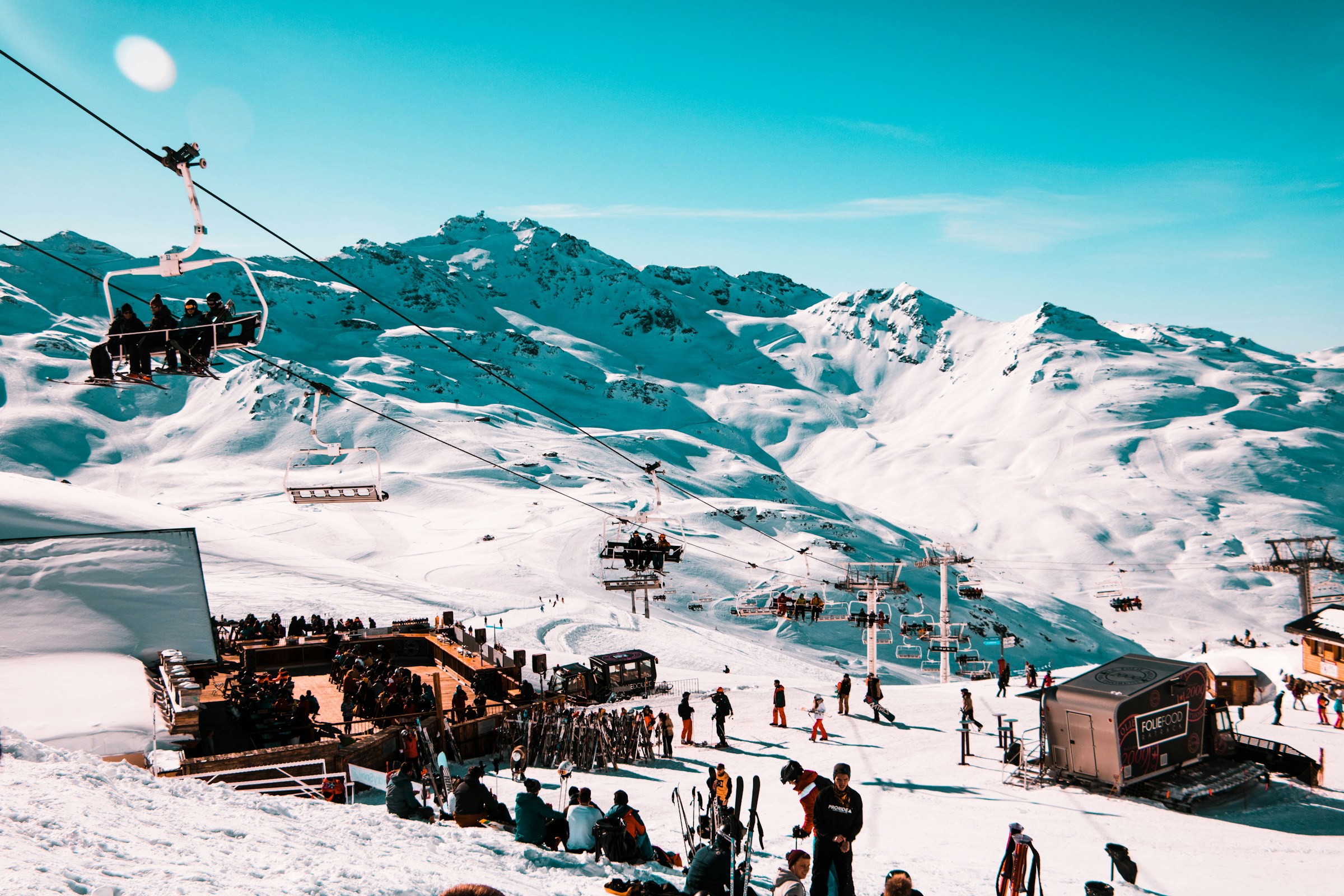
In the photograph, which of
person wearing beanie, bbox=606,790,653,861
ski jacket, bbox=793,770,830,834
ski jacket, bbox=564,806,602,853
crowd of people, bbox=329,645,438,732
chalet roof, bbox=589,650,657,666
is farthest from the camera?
chalet roof, bbox=589,650,657,666

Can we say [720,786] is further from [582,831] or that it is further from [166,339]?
[166,339]

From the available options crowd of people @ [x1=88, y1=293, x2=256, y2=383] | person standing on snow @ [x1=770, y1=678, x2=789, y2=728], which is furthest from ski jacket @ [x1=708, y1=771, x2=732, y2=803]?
person standing on snow @ [x1=770, y1=678, x2=789, y2=728]

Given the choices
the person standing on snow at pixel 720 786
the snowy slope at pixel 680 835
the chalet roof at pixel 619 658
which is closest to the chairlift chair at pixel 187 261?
the snowy slope at pixel 680 835

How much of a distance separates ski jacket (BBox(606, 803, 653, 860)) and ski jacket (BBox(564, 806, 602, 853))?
0.22 m

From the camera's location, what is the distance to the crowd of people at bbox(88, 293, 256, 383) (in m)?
9.32

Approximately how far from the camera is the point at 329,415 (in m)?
133

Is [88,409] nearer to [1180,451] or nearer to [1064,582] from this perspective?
[1064,582]

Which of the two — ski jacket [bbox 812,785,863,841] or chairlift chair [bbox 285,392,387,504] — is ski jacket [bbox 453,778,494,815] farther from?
ski jacket [bbox 812,785,863,841]

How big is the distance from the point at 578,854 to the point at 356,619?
2445 cm

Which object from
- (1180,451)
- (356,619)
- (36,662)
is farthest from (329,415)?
(1180,451)

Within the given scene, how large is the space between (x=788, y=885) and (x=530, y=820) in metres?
3.44

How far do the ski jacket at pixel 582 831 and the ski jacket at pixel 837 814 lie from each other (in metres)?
3.14

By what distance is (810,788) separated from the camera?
27.4 feet

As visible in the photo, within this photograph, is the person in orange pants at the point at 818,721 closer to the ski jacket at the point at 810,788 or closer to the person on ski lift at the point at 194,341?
the ski jacket at the point at 810,788
